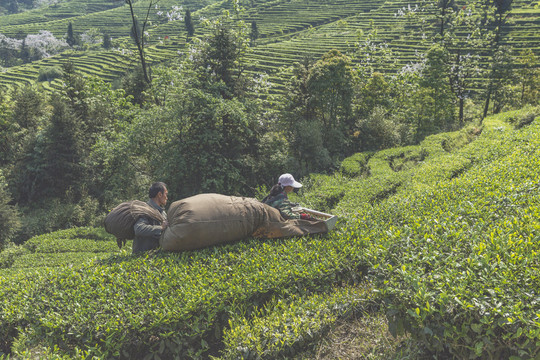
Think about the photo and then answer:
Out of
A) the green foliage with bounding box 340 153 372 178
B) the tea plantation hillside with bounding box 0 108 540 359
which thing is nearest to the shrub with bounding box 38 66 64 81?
the green foliage with bounding box 340 153 372 178

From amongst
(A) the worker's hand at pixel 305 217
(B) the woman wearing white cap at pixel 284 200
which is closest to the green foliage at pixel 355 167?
(B) the woman wearing white cap at pixel 284 200

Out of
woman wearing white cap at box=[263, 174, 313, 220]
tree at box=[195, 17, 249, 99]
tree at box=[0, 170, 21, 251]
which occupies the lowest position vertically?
tree at box=[0, 170, 21, 251]

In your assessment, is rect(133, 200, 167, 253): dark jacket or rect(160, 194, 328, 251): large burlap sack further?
rect(133, 200, 167, 253): dark jacket

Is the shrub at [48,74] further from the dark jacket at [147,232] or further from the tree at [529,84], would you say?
the tree at [529,84]

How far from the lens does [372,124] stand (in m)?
20.4

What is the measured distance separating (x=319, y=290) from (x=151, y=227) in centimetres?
281

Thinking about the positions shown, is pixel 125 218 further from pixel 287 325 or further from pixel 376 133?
pixel 376 133

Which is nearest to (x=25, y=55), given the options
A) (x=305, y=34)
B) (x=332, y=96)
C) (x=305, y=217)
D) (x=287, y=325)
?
(x=305, y=34)

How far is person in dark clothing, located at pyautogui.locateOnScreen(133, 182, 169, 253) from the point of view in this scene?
5.11m

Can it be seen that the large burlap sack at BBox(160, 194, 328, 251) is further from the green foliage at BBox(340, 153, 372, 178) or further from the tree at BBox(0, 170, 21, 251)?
the tree at BBox(0, 170, 21, 251)

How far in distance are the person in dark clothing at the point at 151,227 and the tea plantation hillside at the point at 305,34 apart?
23708 millimetres

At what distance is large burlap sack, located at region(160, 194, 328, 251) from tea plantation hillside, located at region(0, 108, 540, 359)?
21 cm

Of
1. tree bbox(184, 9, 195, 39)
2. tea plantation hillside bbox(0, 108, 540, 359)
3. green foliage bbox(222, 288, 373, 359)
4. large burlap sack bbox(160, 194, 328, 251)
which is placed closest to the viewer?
tea plantation hillside bbox(0, 108, 540, 359)

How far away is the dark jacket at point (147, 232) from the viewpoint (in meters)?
5.10
